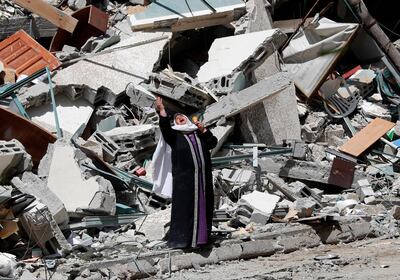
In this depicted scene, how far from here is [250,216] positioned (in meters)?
9.40

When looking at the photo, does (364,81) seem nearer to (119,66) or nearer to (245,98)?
(245,98)

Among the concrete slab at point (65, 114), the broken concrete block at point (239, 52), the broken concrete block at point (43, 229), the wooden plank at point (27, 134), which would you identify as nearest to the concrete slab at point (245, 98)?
the broken concrete block at point (239, 52)

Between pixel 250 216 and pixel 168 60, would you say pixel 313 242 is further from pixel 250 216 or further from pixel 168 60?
pixel 168 60

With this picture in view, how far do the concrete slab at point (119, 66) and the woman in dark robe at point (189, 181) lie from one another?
9.46 ft

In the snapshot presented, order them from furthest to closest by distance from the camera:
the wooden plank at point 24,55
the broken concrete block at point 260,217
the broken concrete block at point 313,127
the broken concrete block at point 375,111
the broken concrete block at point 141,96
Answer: the broken concrete block at point 375,111 → the broken concrete block at point 313,127 → the wooden plank at point 24,55 → the broken concrete block at point 141,96 → the broken concrete block at point 260,217

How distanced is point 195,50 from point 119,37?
1365 millimetres

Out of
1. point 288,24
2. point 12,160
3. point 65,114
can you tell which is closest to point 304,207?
point 12,160

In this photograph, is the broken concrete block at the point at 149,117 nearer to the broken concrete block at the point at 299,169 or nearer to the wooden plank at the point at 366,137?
the broken concrete block at the point at 299,169

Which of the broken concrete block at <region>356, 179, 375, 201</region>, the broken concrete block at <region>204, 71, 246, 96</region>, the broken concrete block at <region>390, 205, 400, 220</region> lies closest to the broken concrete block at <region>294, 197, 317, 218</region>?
the broken concrete block at <region>390, 205, 400, 220</region>

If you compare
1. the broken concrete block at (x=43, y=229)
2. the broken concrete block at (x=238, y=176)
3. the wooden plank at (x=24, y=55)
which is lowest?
the broken concrete block at (x=238, y=176)

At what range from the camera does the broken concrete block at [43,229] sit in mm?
8336

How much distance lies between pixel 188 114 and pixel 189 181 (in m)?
2.75

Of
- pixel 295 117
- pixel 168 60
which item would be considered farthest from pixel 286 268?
pixel 168 60

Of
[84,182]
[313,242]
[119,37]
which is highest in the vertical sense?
[119,37]
